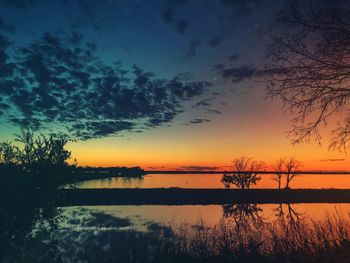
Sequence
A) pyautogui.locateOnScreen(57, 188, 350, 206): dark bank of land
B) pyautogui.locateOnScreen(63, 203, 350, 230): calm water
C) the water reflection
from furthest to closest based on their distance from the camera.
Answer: pyautogui.locateOnScreen(57, 188, 350, 206): dark bank of land, pyautogui.locateOnScreen(63, 203, 350, 230): calm water, the water reflection

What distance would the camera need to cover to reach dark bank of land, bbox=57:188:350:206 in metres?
61.0

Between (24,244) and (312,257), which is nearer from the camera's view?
(312,257)

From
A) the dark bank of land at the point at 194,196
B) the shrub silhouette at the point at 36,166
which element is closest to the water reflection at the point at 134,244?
the shrub silhouette at the point at 36,166

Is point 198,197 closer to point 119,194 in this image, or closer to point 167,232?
point 119,194

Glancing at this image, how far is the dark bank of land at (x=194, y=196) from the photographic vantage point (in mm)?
61031

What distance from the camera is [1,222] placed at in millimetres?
16391

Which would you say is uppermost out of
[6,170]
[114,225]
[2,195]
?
[6,170]

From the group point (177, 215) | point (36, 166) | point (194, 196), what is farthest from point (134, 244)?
point (194, 196)

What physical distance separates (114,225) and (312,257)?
75.9 feet

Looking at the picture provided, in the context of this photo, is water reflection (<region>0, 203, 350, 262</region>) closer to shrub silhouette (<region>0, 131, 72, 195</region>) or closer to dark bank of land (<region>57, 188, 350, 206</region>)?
shrub silhouette (<region>0, 131, 72, 195</region>)

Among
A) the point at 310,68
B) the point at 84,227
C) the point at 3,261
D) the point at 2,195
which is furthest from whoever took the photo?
the point at 84,227

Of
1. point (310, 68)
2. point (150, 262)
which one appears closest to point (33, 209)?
point (150, 262)

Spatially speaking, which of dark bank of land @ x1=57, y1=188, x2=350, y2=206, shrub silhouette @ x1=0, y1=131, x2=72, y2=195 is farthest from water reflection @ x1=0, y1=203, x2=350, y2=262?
dark bank of land @ x1=57, y1=188, x2=350, y2=206

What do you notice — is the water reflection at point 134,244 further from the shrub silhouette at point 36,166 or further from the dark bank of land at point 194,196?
the dark bank of land at point 194,196
